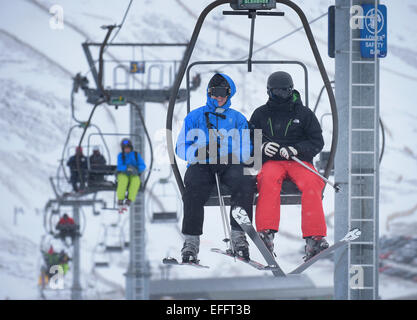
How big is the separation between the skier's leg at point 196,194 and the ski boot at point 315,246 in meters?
0.63

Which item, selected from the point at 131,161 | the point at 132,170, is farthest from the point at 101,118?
the point at 131,161

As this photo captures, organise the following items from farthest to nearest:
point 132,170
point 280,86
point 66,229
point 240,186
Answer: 1. point 66,229
2. point 132,170
3. point 280,86
4. point 240,186

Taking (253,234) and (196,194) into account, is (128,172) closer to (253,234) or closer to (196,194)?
(196,194)

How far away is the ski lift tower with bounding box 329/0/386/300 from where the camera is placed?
19.2ft

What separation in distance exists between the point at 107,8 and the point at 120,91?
26.1m

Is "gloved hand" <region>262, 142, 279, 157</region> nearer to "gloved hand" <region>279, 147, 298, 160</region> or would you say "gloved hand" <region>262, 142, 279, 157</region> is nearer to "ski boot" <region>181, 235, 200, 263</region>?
"gloved hand" <region>279, 147, 298, 160</region>

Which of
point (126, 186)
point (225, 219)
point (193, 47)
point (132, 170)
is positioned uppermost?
point (132, 170)

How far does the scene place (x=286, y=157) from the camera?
198 inches

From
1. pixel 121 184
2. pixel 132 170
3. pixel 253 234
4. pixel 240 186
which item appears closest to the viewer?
pixel 253 234

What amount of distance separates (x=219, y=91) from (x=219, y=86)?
29 mm

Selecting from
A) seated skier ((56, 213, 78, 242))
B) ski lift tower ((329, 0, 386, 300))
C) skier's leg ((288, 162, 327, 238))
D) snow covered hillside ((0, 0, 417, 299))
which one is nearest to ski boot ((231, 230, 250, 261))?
skier's leg ((288, 162, 327, 238))

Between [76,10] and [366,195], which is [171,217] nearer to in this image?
[366,195]

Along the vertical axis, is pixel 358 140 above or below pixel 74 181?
below

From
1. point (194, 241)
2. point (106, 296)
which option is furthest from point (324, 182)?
point (106, 296)
